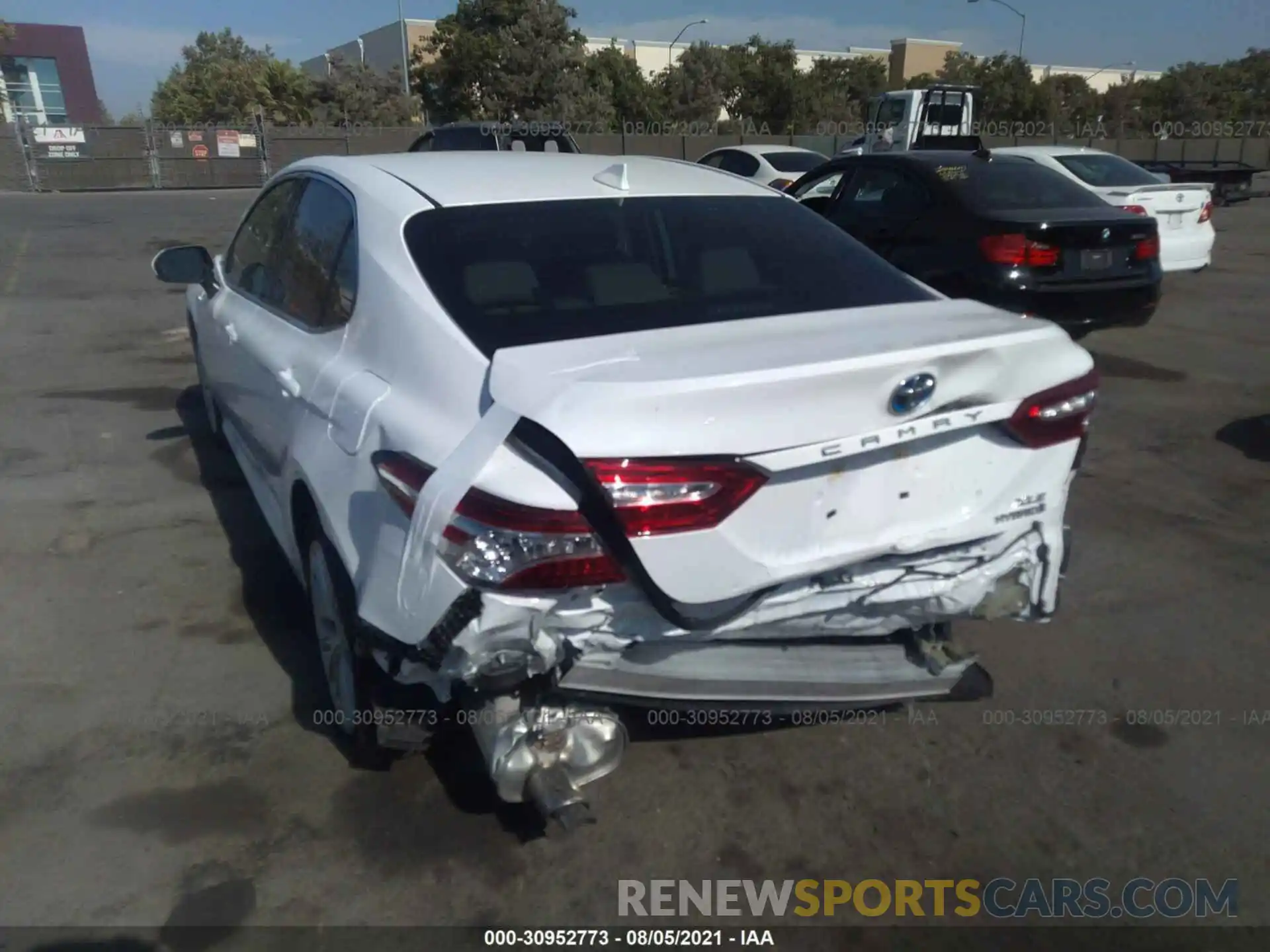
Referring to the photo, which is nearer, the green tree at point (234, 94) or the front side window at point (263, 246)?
the front side window at point (263, 246)

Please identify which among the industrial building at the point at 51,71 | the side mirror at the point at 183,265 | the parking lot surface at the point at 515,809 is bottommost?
the parking lot surface at the point at 515,809

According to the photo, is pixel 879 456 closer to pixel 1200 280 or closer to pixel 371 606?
pixel 371 606

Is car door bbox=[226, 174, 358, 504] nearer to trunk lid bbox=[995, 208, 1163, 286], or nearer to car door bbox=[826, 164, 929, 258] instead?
car door bbox=[826, 164, 929, 258]

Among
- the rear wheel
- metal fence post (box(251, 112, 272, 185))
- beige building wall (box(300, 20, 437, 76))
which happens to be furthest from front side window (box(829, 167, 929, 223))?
beige building wall (box(300, 20, 437, 76))

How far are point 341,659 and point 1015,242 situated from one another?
18.8ft

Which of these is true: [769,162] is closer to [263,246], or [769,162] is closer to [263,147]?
[263,246]

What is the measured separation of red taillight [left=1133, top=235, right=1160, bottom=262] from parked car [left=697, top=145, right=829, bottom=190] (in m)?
8.88

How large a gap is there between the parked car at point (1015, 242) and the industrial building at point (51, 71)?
76389mm

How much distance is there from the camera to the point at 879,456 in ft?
7.97

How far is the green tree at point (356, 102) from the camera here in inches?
2121

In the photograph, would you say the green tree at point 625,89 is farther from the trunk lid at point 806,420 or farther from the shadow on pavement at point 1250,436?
the trunk lid at point 806,420

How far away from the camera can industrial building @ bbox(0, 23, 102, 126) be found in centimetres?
7031

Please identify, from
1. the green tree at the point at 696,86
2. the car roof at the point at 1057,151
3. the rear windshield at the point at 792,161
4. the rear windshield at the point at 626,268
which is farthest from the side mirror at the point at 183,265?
the green tree at the point at 696,86

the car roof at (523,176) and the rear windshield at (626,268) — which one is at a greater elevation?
the car roof at (523,176)
